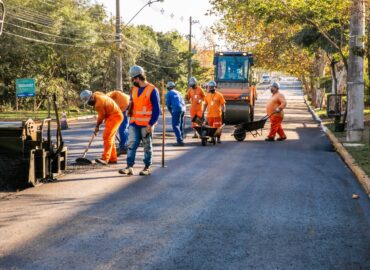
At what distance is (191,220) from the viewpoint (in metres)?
7.11

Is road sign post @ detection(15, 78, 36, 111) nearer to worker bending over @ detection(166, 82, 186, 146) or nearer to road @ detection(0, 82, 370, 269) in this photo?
worker bending over @ detection(166, 82, 186, 146)

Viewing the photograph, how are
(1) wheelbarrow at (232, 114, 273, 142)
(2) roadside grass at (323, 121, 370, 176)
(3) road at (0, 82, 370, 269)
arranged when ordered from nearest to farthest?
(3) road at (0, 82, 370, 269) → (2) roadside grass at (323, 121, 370, 176) → (1) wheelbarrow at (232, 114, 273, 142)

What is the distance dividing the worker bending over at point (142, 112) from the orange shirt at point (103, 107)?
1372 millimetres

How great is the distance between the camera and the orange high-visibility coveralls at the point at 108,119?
39.7 ft

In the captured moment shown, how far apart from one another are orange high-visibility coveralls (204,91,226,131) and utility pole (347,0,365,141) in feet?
11.7

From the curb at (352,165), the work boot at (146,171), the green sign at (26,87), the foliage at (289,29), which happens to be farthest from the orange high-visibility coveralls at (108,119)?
the green sign at (26,87)

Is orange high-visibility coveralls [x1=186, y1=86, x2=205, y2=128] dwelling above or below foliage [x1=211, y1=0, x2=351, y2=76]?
below

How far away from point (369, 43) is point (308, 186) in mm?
7945

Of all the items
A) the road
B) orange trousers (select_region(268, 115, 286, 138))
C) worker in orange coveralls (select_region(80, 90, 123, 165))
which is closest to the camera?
the road

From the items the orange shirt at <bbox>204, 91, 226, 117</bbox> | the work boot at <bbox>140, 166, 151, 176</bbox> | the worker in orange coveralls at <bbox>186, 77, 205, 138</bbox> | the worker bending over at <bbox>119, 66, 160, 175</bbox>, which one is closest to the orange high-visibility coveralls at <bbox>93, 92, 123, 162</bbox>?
the worker bending over at <bbox>119, 66, 160, 175</bbox>

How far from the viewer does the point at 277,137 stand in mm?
19656

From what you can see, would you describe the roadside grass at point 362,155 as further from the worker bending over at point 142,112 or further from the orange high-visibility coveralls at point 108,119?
the orange high-visibility coveralls at point 108,119

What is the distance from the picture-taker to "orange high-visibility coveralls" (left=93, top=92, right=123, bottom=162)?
477 inches

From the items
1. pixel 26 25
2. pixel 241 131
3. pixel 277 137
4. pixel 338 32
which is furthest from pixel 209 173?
pixel 26 25
